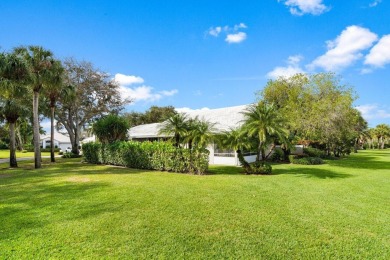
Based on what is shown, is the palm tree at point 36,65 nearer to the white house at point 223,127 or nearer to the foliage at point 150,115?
the white house at point 223,127

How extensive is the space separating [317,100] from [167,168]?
17.7m

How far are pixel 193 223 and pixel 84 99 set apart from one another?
33397mm

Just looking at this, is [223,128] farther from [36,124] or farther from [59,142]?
[59,142]

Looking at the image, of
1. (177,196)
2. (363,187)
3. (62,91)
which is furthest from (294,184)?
(62,91)

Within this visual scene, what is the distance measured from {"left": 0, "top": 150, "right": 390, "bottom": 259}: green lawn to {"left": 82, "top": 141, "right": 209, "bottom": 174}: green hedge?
196 inches

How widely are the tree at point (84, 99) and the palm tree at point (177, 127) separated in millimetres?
21949

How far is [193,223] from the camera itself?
6125 millimetres

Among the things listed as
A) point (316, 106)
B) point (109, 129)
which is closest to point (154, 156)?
point (109, 129)

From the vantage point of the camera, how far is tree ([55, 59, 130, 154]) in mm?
33875

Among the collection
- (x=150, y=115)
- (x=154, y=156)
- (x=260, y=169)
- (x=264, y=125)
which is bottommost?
(x=260, y=169)

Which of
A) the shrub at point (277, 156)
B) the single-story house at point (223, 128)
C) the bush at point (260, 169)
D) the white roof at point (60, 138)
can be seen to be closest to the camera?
the bush at point (260, 169)

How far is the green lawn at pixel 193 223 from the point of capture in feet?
15.7

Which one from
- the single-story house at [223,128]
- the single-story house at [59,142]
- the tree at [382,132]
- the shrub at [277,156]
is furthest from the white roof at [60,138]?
the tree at [382,132]

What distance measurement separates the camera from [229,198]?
866 centimetres
